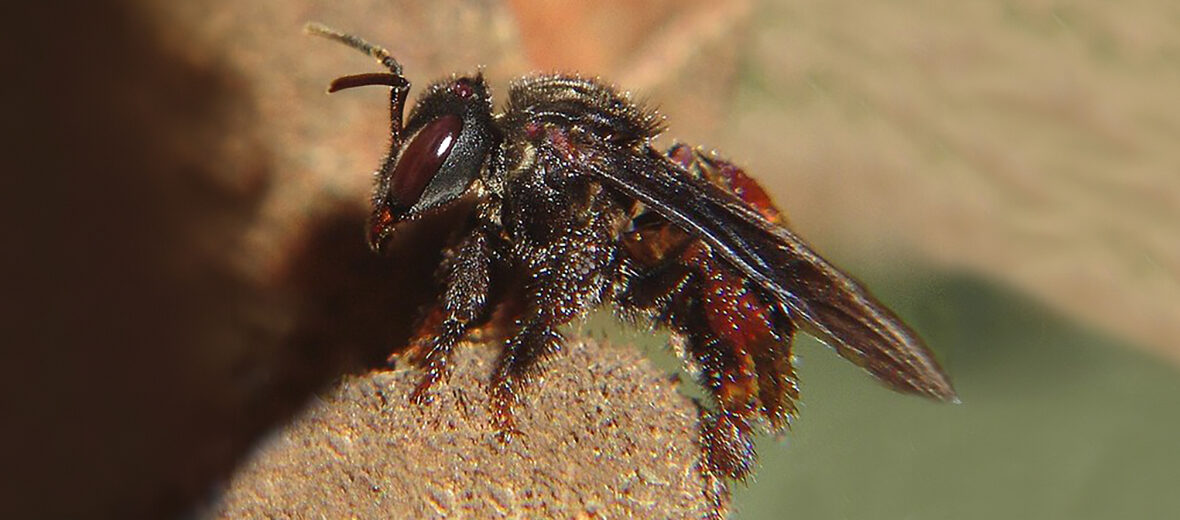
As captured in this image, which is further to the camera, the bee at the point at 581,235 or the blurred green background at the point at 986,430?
the blurred green background at the point at 986,430

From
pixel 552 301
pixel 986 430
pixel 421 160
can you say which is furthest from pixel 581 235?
pixel 986 430

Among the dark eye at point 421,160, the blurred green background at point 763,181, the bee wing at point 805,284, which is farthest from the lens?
the blurred green background at point 763,181

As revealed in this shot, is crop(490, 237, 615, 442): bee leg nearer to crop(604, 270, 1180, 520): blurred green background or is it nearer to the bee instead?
the bee

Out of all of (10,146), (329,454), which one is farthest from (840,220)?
(10,146)

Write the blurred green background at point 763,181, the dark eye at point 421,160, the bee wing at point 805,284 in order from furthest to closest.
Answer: the blurred green background at point 763,181 → the dark eye at point 421,160 → the bee wing at point 805,284

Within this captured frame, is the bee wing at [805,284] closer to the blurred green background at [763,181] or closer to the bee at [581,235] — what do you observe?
the bee at [581,235]

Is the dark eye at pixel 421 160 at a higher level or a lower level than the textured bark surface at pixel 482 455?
higher

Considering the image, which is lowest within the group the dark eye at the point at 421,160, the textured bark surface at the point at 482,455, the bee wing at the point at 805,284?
the textured bark surface at the point at 482,455

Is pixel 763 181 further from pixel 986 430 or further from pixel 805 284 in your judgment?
pixel 805 284

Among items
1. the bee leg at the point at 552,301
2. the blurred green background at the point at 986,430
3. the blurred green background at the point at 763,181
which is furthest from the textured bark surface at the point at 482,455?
the blurred green background at the point at 986,430
